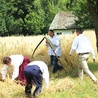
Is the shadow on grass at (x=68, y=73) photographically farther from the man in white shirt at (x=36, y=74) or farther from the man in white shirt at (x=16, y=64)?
the man in white shirt at (x=36, y=74)

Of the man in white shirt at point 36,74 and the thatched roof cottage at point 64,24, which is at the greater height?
the man in white shirt at point 36,74

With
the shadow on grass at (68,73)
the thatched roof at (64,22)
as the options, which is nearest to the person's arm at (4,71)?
the shadow on grass at (68,73)

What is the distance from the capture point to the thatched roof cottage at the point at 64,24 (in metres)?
59.2

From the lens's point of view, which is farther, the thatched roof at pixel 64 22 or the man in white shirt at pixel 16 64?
the thatched roof at pixel 64 22

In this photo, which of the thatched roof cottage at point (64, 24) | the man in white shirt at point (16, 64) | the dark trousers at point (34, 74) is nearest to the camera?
the dark trousers at point (34, 74)

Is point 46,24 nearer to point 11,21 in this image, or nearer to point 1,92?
point 11,21

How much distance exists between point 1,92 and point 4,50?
179 inches

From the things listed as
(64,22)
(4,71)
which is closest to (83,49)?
(4,71)

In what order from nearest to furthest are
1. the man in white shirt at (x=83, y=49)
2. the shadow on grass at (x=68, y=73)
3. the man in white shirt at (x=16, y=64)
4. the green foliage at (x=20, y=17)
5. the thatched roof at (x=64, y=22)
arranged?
the man in white shirt at (x=16, y=64) → the man in white shirt at (x=83, y=49) → the shadow on grass at (x=68, y=73) → the green foliage at (x=20, y=17) → the thatched roof at (x=64, y=22)

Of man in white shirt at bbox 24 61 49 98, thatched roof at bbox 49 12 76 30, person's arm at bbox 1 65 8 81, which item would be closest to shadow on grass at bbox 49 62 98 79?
person's arm at bbox 1 65 8 81

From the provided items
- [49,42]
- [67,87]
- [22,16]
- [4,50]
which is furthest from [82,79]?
[22,16]

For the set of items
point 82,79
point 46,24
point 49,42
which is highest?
point 49,42

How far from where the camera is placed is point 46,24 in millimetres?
72875

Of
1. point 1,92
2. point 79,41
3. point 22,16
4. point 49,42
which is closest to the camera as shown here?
point 1,92
